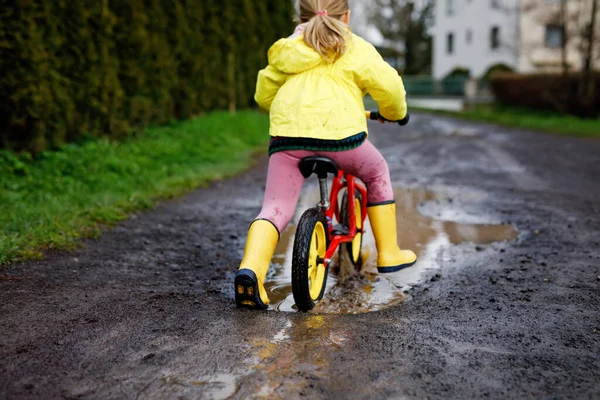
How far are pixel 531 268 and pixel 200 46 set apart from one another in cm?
967

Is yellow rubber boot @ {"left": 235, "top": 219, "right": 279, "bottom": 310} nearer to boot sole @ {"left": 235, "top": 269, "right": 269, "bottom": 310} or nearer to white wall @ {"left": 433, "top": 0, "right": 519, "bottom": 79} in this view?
boot sole @ {"left": 235, "top": 269, "right": 269, "bottom": 310}

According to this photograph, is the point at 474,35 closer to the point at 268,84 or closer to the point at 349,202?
the point at 349,202

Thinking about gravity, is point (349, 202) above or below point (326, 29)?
below

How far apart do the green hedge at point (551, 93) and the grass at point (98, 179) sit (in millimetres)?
12277

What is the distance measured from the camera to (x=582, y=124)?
1797cm

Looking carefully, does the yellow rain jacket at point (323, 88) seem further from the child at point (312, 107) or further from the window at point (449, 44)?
the window at point (449, 44)

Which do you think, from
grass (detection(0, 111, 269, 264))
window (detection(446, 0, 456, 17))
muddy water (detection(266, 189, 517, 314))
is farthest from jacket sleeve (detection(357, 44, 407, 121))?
window (detection(446, 0, 456, 17))

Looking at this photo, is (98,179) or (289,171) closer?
(289,171)

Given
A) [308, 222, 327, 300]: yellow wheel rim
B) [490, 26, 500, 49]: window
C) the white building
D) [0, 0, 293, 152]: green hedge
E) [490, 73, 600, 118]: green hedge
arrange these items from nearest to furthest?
[308, 222, 327, 300]: yellow wheel rim → [0, 0, 293, 152]: green hedge → [490, 73, 600, 118]: green hedge → the white building → [490, 26, 500, 49]: window

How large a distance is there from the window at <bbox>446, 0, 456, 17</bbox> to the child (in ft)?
153

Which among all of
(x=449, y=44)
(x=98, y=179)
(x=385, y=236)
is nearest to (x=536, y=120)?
(x=98, y=179)

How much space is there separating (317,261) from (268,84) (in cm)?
108

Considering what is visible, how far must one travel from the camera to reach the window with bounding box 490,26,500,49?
140 feet

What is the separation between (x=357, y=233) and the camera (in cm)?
483
